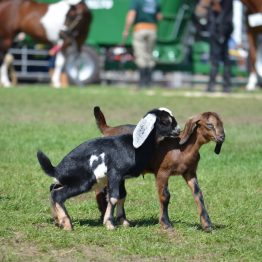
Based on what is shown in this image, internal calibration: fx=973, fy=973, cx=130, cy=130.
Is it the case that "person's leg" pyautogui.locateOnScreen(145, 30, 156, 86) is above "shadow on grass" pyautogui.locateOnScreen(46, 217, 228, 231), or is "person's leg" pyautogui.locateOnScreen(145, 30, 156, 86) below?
above

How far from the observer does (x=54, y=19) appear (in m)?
23.8

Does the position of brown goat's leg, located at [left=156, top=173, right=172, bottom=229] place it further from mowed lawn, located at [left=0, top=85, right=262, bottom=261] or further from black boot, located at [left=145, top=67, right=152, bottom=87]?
black boot, located at [left=145, top=67, right=152, bottom=87]

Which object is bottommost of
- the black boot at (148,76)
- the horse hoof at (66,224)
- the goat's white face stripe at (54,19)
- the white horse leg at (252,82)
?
the white horse leg at (252,82)

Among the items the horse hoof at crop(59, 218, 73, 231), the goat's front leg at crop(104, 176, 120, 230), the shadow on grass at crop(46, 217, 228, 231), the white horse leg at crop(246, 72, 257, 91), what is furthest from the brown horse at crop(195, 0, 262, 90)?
the horse hoof at crop(59, 218, 73, 231)

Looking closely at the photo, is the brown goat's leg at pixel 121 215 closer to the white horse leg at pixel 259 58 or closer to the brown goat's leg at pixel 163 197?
the brown goat's leg at pixel 163 197

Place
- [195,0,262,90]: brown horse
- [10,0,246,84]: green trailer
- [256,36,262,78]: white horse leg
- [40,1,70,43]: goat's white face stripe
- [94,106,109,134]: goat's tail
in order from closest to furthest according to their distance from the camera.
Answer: [94,106,109,134]: goat's tail
[195,0,262,90]: brown horse
[256,36,262,78]: white horse leg
[40,1,70,43]: goat's white face stripe
[10,0,246,84]: green trailer

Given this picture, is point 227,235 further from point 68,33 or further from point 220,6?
point 68,33

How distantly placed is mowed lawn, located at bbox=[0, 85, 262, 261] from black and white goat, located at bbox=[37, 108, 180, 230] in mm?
221

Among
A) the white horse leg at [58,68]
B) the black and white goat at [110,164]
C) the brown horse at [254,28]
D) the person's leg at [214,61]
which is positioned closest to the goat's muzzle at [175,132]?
the black and white goat at [110,164]

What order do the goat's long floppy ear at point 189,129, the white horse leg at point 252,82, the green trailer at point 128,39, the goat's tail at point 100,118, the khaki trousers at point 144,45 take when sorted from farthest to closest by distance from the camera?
1. the green trailer at point 128,39
2. the white horse leg at point 252,82
3. the khaki trousers at point 144,45
4. the goat's tail at point 100,118
5. the goat's long floppy ear at point 189,129

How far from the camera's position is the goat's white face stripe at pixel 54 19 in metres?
23.7

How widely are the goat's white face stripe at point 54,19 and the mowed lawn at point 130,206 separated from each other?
8.29m

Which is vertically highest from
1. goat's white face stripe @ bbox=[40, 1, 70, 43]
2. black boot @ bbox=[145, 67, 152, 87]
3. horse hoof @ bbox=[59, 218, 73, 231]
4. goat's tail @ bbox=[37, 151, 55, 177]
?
goat's white face stripe @ bbox=[40, 1, 70, 43]

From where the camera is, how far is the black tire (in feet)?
81.8
